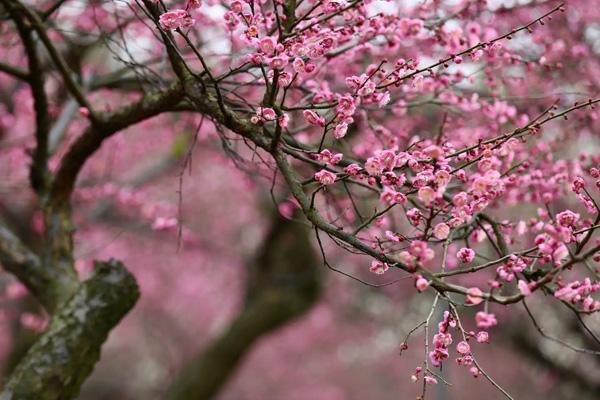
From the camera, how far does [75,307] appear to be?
4.18 metres

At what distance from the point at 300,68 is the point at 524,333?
427 inches

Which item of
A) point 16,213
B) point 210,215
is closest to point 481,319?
point 16,213

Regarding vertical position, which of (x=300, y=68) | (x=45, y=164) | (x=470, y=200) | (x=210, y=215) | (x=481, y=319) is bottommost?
(x=481, y=319)

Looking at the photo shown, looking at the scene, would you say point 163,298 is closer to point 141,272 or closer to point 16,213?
point 141,272

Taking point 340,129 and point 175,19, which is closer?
point 175,19

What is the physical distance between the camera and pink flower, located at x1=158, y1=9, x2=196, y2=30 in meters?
2.62

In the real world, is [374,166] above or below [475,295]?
above

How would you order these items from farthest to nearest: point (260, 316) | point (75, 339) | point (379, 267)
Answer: point (260, 316), point (75, 339), point (379, 267)

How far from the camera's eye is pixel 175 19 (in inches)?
104

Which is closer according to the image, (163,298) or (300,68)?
(300,68)

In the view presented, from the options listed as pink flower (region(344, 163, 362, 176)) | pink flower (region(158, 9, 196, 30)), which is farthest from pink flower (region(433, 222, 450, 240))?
pink flower (region(158, 9, 196, 30))

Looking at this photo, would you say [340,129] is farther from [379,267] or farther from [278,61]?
[379,267]

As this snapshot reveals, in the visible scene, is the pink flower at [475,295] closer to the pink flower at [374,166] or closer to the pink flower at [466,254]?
the pink flower at [466,254]

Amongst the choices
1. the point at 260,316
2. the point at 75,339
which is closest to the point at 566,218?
the point at 75,339
